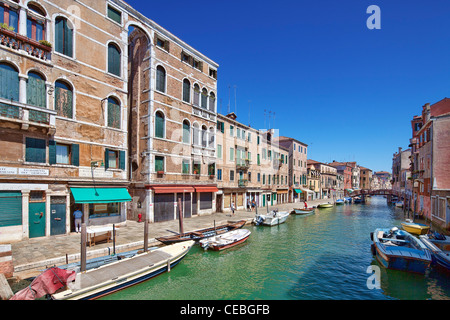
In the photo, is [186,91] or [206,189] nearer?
[186,91]

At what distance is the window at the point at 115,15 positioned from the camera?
60.5ft

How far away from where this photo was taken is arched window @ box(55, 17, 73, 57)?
50.5ft

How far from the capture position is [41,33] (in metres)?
14.7

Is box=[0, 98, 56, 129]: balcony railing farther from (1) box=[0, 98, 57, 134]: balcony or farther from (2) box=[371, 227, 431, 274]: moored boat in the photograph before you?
(2) box=[371, 227, 431, 274]: moored boat

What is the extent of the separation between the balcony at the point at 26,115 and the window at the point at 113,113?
409cm

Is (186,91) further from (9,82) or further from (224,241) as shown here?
(224,241)

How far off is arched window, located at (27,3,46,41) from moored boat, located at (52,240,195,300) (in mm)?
14205

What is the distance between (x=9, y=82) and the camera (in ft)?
43.2

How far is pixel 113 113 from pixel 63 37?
5.60 m

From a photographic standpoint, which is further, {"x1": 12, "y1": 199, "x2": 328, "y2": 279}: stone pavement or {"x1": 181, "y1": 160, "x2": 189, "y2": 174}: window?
{"x1": 181, "y1": 160, "x2": 189, "y2": 174}: window

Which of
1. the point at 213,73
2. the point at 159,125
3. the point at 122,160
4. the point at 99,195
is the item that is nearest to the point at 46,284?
the point at 99,195

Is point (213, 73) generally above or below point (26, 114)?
above

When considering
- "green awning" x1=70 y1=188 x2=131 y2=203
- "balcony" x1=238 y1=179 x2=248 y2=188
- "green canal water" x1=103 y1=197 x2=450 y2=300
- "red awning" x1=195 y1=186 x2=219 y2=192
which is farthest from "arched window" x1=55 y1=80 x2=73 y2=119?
"balcony" x1=238 y1=179 x2=248 y2=188

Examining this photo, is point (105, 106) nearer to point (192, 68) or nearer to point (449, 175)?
point (192, 68)
